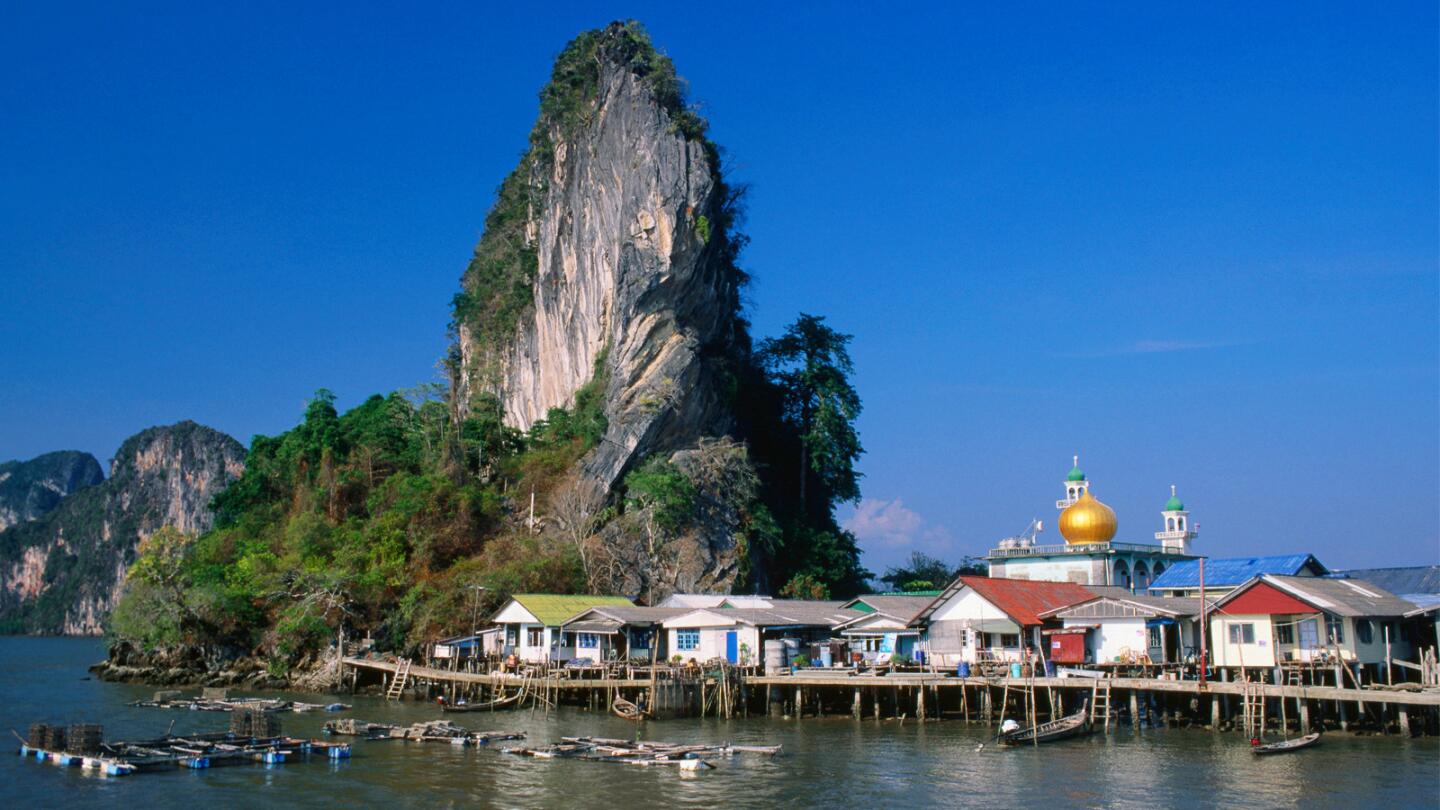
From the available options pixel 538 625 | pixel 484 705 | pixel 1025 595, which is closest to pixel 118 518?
pixel 538 625

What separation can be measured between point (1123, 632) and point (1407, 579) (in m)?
12.0

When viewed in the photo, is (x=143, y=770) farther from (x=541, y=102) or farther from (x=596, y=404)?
(x=541, y=102)

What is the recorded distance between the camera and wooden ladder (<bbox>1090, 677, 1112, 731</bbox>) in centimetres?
3331

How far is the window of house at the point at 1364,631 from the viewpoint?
112 feet

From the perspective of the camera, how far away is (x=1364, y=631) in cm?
3453

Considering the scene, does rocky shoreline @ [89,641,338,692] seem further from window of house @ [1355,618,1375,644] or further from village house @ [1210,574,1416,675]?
window of house @ [1355,618,1375,644]

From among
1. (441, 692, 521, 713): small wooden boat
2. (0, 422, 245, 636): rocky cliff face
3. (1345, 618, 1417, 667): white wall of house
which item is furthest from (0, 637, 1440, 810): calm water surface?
(0, 422, 245, 636): rocky cliff face

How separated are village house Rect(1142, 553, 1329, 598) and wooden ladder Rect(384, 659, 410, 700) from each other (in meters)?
29.5

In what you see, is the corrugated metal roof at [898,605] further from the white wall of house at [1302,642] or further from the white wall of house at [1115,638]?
the white wall of house at [1302,642]

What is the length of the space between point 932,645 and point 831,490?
1131 inches

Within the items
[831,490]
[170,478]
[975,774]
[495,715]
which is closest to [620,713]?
[495,715]

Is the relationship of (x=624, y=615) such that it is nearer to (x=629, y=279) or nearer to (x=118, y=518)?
(x=629, y=279)

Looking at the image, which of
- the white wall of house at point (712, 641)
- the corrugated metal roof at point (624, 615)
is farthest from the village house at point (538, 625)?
the white wall of house at point (712, 641)

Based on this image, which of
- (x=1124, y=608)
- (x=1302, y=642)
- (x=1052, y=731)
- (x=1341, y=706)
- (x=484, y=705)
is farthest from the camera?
(x=484, y=705)
